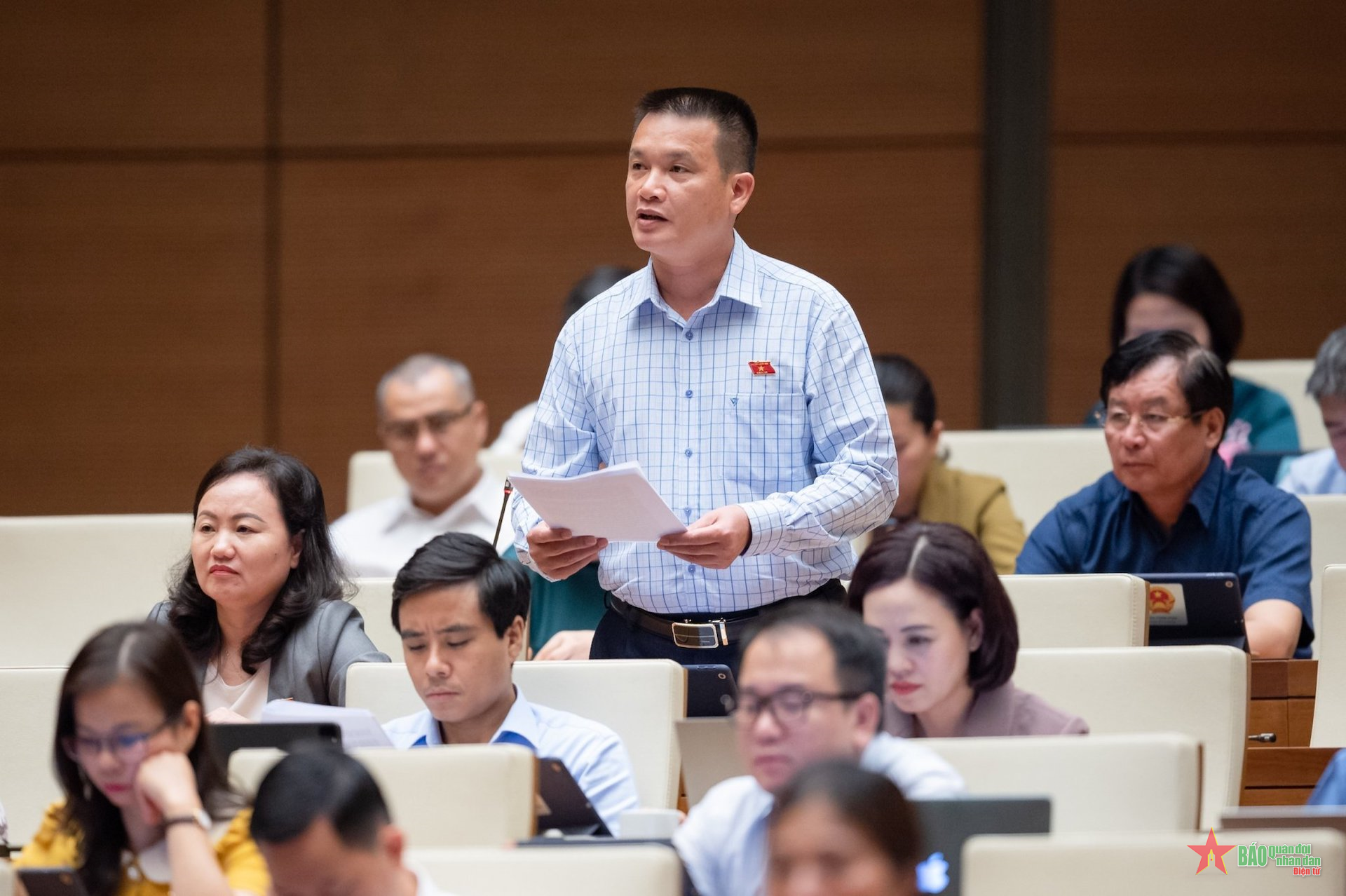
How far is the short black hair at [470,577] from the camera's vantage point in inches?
112

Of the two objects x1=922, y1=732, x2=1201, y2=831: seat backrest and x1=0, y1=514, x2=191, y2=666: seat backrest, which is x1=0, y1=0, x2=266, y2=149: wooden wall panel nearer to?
x1=0, y1=514, x2=191, y2=666: seat backrest

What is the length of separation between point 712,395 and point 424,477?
6.27 ft

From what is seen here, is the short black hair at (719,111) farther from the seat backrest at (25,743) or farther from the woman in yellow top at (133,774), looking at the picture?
the seat backrest at (25,743)

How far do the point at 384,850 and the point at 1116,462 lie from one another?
7.21 feet

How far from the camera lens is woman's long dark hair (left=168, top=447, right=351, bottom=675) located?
123 inches

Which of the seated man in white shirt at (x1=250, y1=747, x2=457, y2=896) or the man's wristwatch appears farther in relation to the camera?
the man's wristwatch

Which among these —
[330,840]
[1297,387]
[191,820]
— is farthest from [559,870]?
[1297,387]

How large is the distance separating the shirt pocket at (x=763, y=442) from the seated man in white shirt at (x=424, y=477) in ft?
6.00

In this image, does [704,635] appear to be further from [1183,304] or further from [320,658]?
[1183,304]

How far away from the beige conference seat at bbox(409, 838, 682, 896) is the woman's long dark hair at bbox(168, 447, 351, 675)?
1.25 meters

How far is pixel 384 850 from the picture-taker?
1870mm

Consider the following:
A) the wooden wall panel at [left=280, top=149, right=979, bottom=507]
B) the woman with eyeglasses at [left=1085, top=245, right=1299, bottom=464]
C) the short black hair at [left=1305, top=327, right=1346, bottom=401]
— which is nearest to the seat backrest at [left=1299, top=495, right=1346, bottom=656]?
the short black hair at [left=1305, top=327, right=1346, bottom=401]

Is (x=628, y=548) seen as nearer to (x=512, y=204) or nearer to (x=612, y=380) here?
(x=612, y=380)

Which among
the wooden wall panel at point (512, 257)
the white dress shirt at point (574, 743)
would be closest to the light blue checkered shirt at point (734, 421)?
the white dress shirt at point (574, 743)
